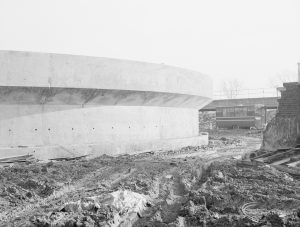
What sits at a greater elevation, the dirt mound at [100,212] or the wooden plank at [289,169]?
the wooden plank at [289,169]

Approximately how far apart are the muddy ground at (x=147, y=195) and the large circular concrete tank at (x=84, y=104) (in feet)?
2.92

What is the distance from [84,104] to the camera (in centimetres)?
836

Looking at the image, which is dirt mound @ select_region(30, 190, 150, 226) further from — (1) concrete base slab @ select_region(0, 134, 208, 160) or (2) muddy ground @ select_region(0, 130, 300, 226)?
(1) concrete base slab @ select_region(0, 134, 208, 160)

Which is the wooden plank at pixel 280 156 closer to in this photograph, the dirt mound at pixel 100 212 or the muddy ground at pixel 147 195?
the muddy ground at pixel 147 195

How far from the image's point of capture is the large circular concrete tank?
7.42 m

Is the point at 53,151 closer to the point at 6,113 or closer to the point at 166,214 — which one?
the point at 6,113

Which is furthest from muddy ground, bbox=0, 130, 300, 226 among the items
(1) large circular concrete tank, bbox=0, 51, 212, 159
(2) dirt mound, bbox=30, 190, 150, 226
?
(1) large circular concrete tank, bbox=0, 51, 212, 159

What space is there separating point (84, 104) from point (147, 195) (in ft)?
13.3

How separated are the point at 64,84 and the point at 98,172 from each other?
7.70 feet

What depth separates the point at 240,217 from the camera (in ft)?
12.3

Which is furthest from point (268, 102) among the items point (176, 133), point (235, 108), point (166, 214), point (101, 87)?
point (166, 214)

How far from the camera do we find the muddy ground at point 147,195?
3.82 metres

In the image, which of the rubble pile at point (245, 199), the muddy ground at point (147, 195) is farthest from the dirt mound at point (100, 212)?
the rubble pile at point (245, 199)

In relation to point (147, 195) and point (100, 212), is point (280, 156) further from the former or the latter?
point (100, 212)
